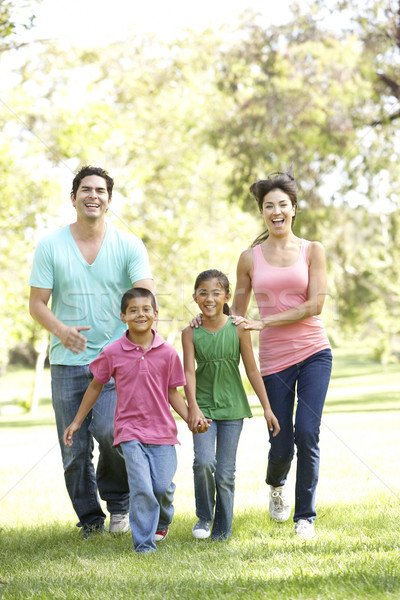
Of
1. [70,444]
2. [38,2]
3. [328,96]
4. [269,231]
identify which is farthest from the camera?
[328,96]

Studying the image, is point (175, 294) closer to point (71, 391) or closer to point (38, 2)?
point (38, 2)

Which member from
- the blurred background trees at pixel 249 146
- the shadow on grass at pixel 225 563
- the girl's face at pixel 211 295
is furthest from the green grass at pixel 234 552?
the blurred background trees at pixel 249 146

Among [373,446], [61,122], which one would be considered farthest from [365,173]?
[373,446]

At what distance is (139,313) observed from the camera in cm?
406

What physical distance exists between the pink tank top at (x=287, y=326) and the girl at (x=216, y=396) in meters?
0.17

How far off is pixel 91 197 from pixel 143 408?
1218mm

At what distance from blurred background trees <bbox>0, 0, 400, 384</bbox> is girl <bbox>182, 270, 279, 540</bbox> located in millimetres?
9278

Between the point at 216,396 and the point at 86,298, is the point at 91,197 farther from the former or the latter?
the point at 216,396

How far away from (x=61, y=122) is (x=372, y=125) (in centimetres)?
682

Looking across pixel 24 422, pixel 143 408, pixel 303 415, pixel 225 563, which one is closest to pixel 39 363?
pixel 24 422

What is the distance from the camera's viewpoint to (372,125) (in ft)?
51.8

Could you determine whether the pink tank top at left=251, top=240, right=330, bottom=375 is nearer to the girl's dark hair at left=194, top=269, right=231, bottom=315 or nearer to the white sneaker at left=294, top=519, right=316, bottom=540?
the girl's dark hair at left=194, top=269, right=231, bottom=315

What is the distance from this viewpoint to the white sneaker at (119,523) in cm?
449

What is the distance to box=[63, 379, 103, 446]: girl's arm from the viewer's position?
4.14 m
